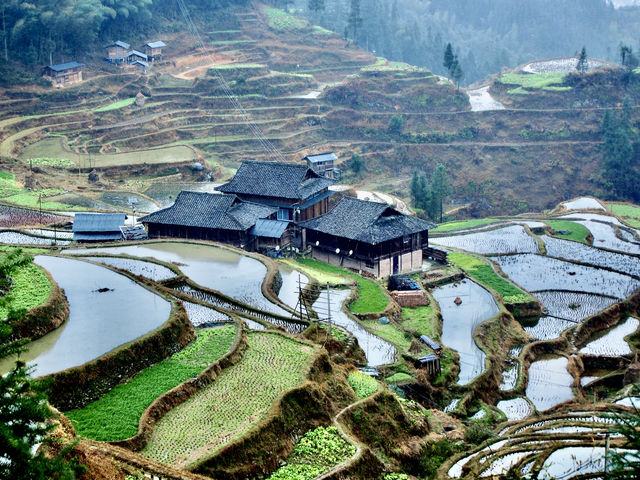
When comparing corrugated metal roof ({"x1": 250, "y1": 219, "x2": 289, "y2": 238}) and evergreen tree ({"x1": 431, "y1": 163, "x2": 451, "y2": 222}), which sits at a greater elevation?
corrugated metal roof ({"x1": 250, "y1": 219, "x2": 289, "y2": 238})

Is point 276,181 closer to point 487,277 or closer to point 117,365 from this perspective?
point 487,277

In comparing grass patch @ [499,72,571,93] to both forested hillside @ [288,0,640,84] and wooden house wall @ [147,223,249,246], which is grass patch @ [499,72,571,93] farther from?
wooden house wall @ [147,223,249,246]

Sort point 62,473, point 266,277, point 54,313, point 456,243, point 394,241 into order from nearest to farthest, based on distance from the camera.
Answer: point 62,473, point 54,313, point 266,277, point 394,241, point 456,243

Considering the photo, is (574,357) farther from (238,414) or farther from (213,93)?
(213,93)

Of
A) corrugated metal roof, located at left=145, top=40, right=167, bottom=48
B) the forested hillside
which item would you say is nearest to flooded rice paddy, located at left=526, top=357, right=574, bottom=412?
corrugated metal roof, located at left=145, top=40, right=167, bottom=48

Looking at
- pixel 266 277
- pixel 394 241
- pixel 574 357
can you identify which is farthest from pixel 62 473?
pixel 394 241

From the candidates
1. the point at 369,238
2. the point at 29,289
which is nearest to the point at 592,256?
the point at 369,238
